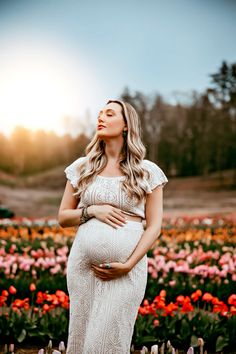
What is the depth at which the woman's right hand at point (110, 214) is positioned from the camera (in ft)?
8.11

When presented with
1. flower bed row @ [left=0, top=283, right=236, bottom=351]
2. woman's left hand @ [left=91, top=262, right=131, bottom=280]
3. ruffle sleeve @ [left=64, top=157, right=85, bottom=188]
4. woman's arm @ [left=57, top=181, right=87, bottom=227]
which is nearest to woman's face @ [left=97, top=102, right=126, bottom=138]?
ruffle sleeve @ [left=64, top=157, right=85, bottom=188]

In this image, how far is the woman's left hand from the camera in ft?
7.74

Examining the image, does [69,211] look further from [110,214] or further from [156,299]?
[156,299]

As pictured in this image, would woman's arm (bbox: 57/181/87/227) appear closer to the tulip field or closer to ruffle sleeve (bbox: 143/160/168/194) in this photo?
ruffle sleeve (bbox: 143/160/168/194)

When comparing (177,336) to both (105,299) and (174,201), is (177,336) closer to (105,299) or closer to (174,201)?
(105,299)

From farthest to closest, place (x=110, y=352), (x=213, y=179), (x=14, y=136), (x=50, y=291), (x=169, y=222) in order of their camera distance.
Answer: (x=14, y=136)
(x=213, y=179)
(x=169, y=222)
(x=50, y=291)
(x=110, y=352)

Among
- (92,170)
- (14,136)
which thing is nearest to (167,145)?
(14,136)

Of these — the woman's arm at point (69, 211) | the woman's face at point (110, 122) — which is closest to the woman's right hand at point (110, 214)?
the woman's arm at point (69, 211)

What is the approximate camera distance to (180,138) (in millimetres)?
35719

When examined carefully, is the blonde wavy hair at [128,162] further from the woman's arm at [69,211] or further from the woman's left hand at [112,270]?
the woman's left hand at [112,270]

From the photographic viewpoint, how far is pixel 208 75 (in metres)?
28.2

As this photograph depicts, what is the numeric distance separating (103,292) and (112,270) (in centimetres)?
12

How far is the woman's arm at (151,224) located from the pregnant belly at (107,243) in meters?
0.04

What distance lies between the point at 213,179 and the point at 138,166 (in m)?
29.8
